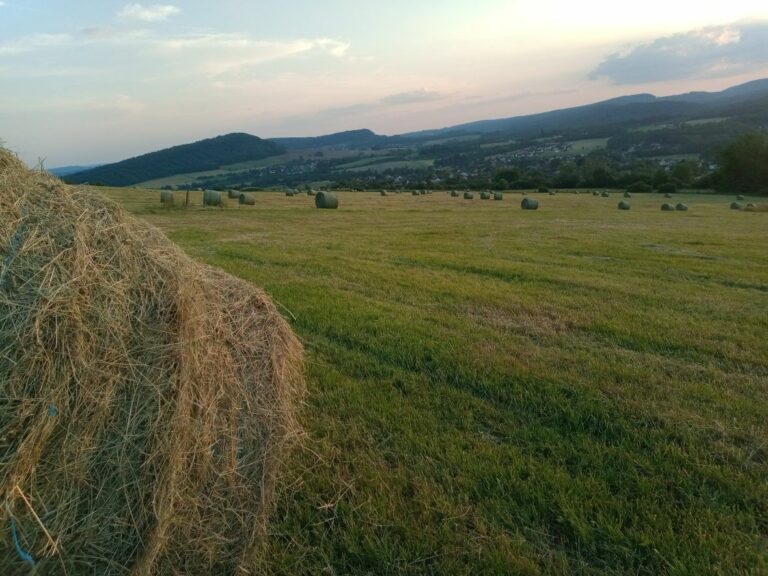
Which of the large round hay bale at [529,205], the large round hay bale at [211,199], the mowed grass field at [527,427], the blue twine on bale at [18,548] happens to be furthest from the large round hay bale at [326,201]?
the blue twine on bale at [18,548]

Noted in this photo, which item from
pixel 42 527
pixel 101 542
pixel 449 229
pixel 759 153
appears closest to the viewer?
pixel 42 527

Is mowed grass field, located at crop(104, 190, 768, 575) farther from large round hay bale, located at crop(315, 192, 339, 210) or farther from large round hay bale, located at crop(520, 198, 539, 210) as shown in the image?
large round hay bale, located at crop(520, 198, 539, 210)

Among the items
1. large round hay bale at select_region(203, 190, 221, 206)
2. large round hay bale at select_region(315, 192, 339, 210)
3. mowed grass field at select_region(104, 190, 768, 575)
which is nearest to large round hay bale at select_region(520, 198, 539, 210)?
large round hay bale at select_region(315, 192, 339, 210)

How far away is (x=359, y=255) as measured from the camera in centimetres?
1308

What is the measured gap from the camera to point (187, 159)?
119 m

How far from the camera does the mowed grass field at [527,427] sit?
125 inches

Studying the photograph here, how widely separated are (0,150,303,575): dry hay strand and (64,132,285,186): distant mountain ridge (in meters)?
88.0

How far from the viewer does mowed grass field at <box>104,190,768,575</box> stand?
3172 mm

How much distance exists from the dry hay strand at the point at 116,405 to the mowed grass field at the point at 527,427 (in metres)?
0.51

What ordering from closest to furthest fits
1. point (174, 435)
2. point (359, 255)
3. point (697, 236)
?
point (174, 435), point (359, 255), point (697, 236)

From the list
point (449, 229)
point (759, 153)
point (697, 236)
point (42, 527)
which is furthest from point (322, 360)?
point (759, 153)

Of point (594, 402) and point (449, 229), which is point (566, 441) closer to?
point (594, 402)

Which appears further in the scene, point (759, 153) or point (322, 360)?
point (759, 153)

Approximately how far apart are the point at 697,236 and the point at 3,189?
737 inches
